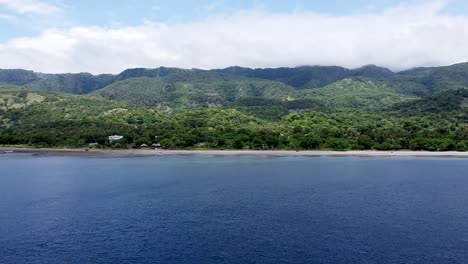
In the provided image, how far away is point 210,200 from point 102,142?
89350 millimetres

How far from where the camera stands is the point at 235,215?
172 ft

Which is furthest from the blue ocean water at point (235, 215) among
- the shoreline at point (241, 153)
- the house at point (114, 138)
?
the house at point (114, 138)

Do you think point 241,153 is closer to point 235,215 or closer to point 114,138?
point 114,138

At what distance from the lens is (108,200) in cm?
6262

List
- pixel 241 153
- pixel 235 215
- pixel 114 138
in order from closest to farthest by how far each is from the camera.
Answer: pixel 235 215 → pixel 241 153 → pixel 114 138

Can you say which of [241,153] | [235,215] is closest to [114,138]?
[241,153]

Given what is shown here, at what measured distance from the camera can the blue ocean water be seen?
128 feet

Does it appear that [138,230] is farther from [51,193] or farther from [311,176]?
[311,176]

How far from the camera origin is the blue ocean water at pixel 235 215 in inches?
1538

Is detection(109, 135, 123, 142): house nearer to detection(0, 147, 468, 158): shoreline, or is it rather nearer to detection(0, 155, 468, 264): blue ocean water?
detection(0, 147, 468, 158): shoreline

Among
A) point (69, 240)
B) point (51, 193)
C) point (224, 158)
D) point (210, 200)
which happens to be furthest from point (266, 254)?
point (224, 158)

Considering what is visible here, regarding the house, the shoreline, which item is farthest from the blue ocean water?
the house

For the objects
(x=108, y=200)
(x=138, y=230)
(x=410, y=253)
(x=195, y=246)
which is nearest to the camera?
→ (x=410, y=253)

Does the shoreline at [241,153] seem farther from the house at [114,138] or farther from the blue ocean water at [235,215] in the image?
the blue ocean water at [235,215]
